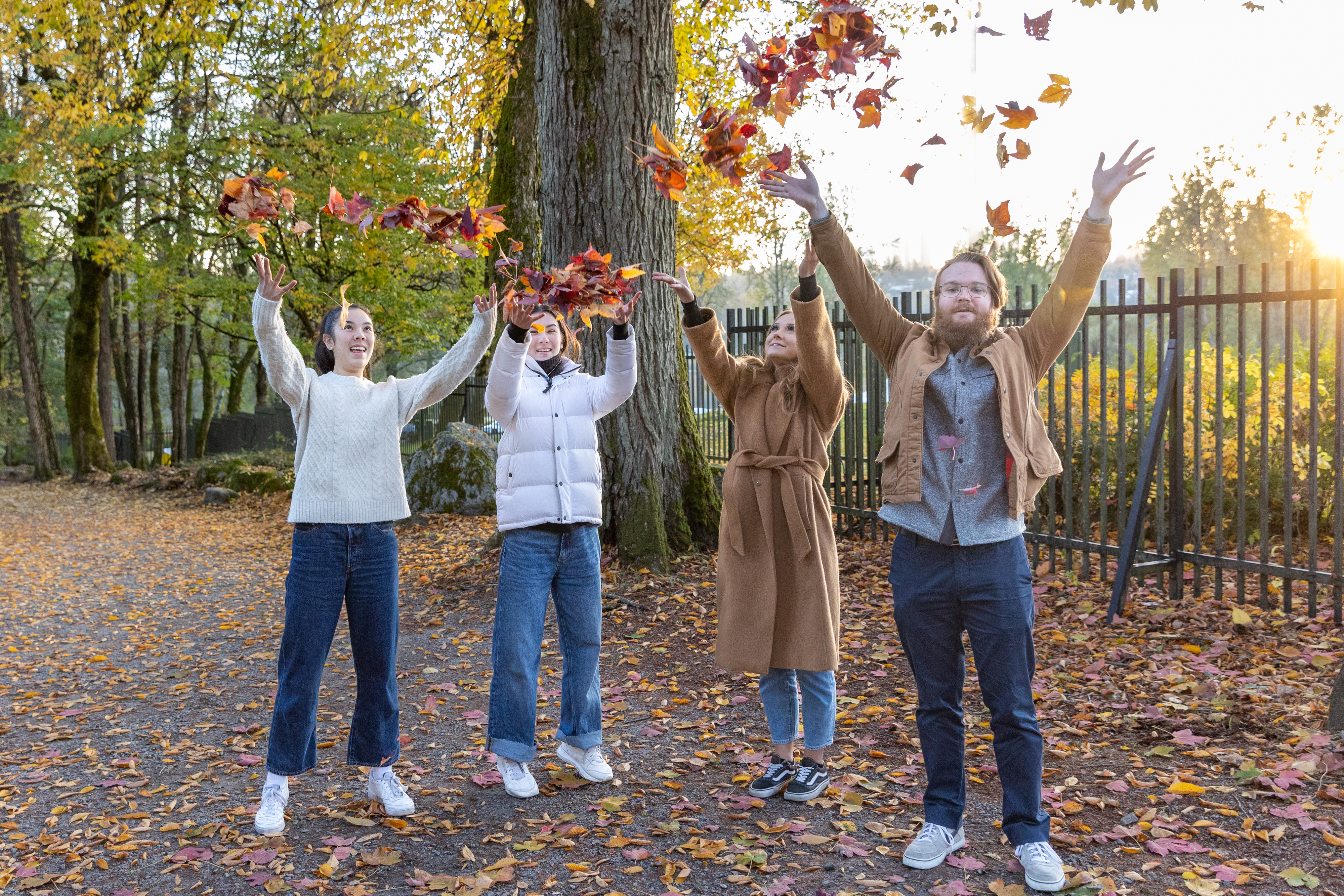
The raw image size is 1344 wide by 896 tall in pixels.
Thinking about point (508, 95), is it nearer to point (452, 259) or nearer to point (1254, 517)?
point (452, 259)

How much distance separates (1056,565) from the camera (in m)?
7.50

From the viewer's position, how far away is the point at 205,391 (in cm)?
2903

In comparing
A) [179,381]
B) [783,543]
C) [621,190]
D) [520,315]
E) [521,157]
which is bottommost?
[783,543]

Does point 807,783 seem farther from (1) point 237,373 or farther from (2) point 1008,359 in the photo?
(1) point 237,373

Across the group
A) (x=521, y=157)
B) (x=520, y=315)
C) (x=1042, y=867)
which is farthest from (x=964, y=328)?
(x=521, y=157)

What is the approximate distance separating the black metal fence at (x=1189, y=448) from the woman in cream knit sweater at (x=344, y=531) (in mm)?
2861

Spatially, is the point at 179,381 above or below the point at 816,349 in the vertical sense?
above

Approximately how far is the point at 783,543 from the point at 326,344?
Answer: 194cm

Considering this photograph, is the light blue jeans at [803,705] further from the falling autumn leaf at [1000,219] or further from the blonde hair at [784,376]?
the falling autumn leaf at [1000,219]

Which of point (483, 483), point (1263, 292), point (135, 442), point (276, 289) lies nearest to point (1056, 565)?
point (1263, 292)

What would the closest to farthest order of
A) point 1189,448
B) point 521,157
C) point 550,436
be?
point 550,436 → point 1189,448 → point 521,157

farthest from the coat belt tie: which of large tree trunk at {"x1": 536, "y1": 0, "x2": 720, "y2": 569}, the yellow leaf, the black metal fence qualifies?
large tree trunk at {"x1": 536, "y1": 0, "x2": 720, "y2": 569}

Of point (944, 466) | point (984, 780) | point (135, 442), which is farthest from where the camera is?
point (135, 442)

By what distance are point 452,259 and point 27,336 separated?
11121mm
